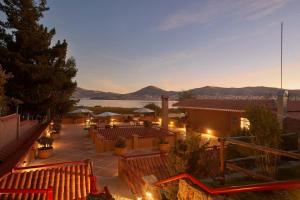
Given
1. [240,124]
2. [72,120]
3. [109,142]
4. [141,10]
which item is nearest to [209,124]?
[240,124]

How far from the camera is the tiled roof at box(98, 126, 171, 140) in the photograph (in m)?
17.8

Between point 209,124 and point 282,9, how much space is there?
12.7 metres

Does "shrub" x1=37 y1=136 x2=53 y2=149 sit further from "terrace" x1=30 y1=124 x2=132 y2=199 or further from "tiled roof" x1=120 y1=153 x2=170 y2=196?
"tiled roof" x1=120 y1=153 x2=170 y2=196

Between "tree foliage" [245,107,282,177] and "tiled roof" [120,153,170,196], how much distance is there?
4.68m

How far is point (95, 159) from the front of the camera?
13.8 meters

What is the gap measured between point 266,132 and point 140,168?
6277 millimetres

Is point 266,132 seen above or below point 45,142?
above

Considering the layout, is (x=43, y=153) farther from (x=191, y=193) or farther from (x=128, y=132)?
(x=191, y=193)

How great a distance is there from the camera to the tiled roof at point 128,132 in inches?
703

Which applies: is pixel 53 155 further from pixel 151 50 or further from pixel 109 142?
pixel 151 50

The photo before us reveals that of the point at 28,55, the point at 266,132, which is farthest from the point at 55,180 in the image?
the point at 28,55

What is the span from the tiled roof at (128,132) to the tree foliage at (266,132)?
501 inches

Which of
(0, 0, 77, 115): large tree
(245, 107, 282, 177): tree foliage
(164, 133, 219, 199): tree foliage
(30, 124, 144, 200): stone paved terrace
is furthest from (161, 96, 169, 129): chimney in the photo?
(245, 107, 282, 177): tree foliage

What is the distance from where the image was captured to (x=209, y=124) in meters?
23.2
